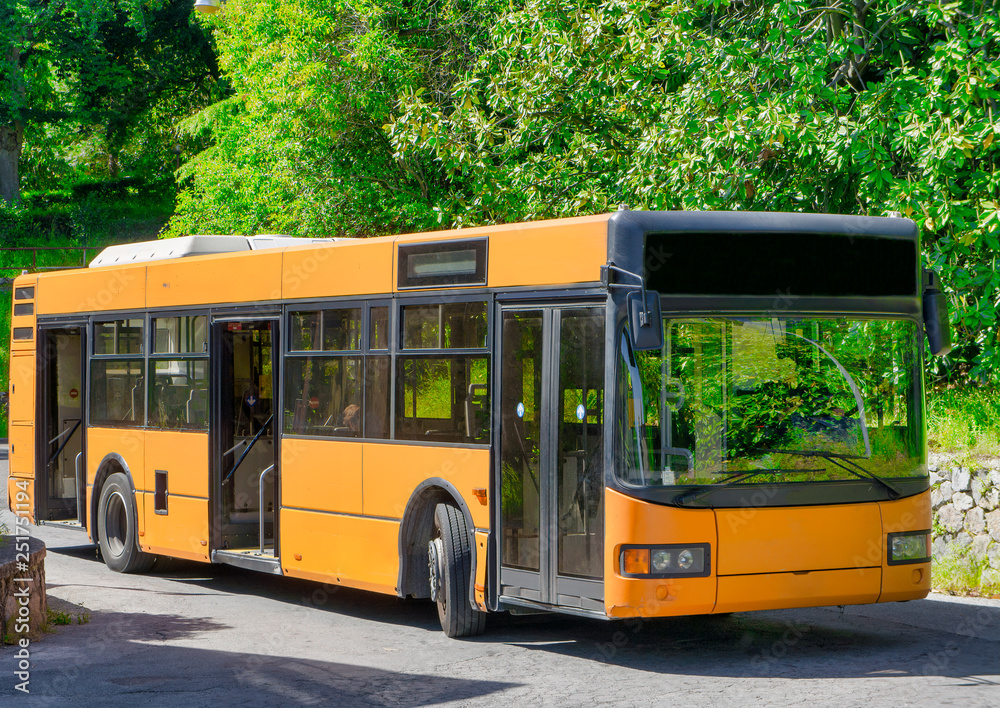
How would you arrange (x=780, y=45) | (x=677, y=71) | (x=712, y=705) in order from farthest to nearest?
(x=677, y=71) → (x=780, y=45) → (x=712, y=705)

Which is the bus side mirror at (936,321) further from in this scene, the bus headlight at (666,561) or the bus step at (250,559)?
the bus step at (250,559)

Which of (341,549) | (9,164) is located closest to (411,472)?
(341,549)

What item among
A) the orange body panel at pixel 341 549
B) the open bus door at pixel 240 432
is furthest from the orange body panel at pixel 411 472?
the open bus door at pixel 240 432

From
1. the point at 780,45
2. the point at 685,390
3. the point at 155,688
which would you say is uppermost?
the point at 780,45

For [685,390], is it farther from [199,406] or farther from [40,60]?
[40,60]

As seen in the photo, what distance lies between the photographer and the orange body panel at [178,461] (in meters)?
12.0

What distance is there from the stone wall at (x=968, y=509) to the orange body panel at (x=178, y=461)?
6455 mm

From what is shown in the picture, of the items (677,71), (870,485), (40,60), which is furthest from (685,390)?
(40,60)

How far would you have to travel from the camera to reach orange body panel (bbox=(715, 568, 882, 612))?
312 inches

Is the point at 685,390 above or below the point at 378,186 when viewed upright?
below

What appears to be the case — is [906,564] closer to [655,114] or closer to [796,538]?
[796,538]

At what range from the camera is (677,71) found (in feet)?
53.0

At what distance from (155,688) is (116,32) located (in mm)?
49363

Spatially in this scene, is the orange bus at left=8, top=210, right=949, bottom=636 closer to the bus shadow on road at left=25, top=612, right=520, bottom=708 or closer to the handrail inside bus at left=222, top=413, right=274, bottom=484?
the handrail inside bus at left=222, top=413, right=274, bottom=484
